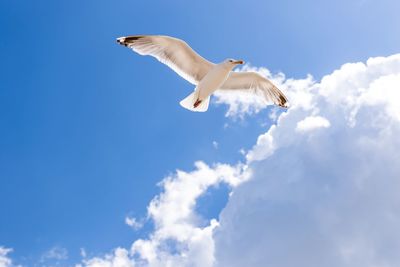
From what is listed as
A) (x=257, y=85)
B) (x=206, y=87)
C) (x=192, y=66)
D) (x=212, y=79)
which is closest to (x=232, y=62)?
(x=212, y=79)

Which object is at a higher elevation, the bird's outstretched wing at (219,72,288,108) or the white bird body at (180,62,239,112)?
the bird's outstretched wing at (219,72,288,108)

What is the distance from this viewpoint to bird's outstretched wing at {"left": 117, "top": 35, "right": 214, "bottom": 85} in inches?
562

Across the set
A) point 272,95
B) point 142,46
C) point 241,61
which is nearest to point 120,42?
point 142,46

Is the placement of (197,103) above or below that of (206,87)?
below

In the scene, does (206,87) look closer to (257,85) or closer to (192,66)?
(192,66)

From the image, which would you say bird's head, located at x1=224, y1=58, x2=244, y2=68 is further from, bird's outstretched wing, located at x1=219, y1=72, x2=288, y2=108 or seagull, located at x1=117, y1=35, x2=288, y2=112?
bird's outstretched wing, located at x1=219, y1=72, x2=288, y2=108

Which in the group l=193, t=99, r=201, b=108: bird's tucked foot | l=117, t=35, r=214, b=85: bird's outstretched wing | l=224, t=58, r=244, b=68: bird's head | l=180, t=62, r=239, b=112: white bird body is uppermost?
l=117, t=35, r=214, b=85: bird's outstretched wing

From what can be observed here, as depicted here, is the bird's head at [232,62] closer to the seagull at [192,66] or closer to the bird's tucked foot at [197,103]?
the seagull at [192,66]

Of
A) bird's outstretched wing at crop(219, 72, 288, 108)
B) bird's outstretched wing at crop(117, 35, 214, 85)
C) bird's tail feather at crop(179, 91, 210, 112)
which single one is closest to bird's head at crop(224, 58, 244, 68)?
bird's outstretched wing at crop(117, 35, 214, 85)

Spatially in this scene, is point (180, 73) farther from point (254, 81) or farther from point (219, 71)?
point (254, 81)

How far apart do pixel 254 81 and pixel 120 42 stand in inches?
154

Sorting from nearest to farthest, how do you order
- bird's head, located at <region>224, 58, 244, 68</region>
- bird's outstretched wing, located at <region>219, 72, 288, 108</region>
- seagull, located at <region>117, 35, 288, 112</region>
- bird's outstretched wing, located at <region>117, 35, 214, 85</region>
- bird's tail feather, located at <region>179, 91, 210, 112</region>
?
bird's outstretched wing, located at <region>117, 35, 214, 85</region> < seagull, located at <region>117, 35, 288, 112</region> < bird's tail feather, located at <region>179, 91, 210, 112</region> < bird's head, located at <region>224, 58, 244, 68</region> < bird's outstretched wing, located at <region>219, 72, 288, 108</region>

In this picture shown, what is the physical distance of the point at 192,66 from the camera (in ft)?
50.3

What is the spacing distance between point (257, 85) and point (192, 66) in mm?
1947
